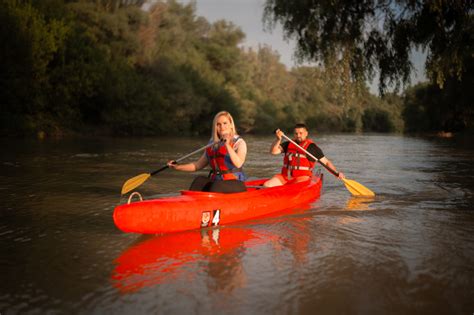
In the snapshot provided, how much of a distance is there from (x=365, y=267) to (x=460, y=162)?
10.7 m

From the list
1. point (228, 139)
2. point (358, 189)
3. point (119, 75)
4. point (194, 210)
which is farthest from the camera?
point (119, 75)

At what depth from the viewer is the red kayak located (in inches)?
158

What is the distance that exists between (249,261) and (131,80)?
27817 millimetres

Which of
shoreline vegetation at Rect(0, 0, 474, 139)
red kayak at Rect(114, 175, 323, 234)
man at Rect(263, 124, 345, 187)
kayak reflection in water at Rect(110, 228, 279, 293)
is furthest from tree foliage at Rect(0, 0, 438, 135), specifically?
kayak reflection in water at Rect(110, 228, 279, 293)

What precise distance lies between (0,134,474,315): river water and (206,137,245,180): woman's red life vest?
0.59 metres

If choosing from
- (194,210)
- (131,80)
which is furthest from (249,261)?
(131,80)

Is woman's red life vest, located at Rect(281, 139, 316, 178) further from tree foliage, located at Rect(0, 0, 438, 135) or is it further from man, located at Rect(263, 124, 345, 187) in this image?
tree foliage, located at Rect(0, 0, 438, 135)

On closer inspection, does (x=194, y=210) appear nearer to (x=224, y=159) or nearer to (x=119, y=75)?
(x=224, y=159)

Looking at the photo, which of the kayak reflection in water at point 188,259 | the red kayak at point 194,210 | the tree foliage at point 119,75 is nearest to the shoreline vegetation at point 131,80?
the tree foliage at point 119,75

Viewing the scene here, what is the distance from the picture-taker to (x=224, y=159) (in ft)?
16.0

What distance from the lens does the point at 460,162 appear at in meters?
12.6

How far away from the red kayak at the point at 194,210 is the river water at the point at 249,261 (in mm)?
122

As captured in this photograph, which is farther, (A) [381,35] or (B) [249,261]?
(A) [381,35]

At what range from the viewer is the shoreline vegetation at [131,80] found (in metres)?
21.6
